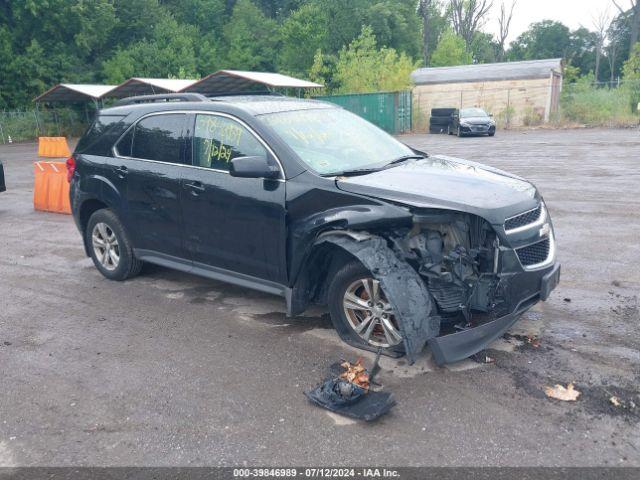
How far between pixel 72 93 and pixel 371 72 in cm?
1840

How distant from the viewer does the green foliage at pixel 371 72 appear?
36275 mm

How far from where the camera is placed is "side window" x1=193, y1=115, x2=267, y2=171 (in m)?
4.79

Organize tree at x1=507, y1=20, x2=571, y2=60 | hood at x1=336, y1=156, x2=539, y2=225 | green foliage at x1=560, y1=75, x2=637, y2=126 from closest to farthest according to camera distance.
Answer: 1. hood at x1=336, y1=156, x2=539, y2=225
2. green foliage at x1=560, y1=75, x2=637, y2=126
3. tree at x1=507, y1=20, x2=571, y2=60

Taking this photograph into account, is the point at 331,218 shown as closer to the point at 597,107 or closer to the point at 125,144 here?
the point at 125,144

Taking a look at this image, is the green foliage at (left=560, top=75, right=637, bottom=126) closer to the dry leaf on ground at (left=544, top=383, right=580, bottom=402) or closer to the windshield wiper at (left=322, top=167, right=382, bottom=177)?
the windshield wiper at (left=322, top=167, right=382, bottom=177)

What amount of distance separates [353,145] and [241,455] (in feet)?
9.58

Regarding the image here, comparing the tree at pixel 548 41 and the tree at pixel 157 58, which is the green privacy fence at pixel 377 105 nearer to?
the tree at pixel 157 58

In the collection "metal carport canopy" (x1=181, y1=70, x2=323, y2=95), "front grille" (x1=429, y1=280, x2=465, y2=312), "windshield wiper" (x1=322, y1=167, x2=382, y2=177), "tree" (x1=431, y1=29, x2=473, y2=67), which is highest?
"tree" (x1=431, y1=29, x2=473, y2=67)

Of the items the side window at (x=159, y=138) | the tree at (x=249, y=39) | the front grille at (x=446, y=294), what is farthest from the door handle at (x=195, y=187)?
the tree at (x=249, y=39)

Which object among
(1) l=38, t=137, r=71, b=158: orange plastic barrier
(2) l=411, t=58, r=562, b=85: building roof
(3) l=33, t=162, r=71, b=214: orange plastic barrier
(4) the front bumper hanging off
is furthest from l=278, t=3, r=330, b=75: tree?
(4) the front bumper hanging off

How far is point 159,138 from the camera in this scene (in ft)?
18.1

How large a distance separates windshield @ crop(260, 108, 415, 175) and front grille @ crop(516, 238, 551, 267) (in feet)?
4.69

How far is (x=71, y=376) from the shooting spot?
4.14 meters

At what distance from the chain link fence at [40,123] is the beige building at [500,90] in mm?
21862
